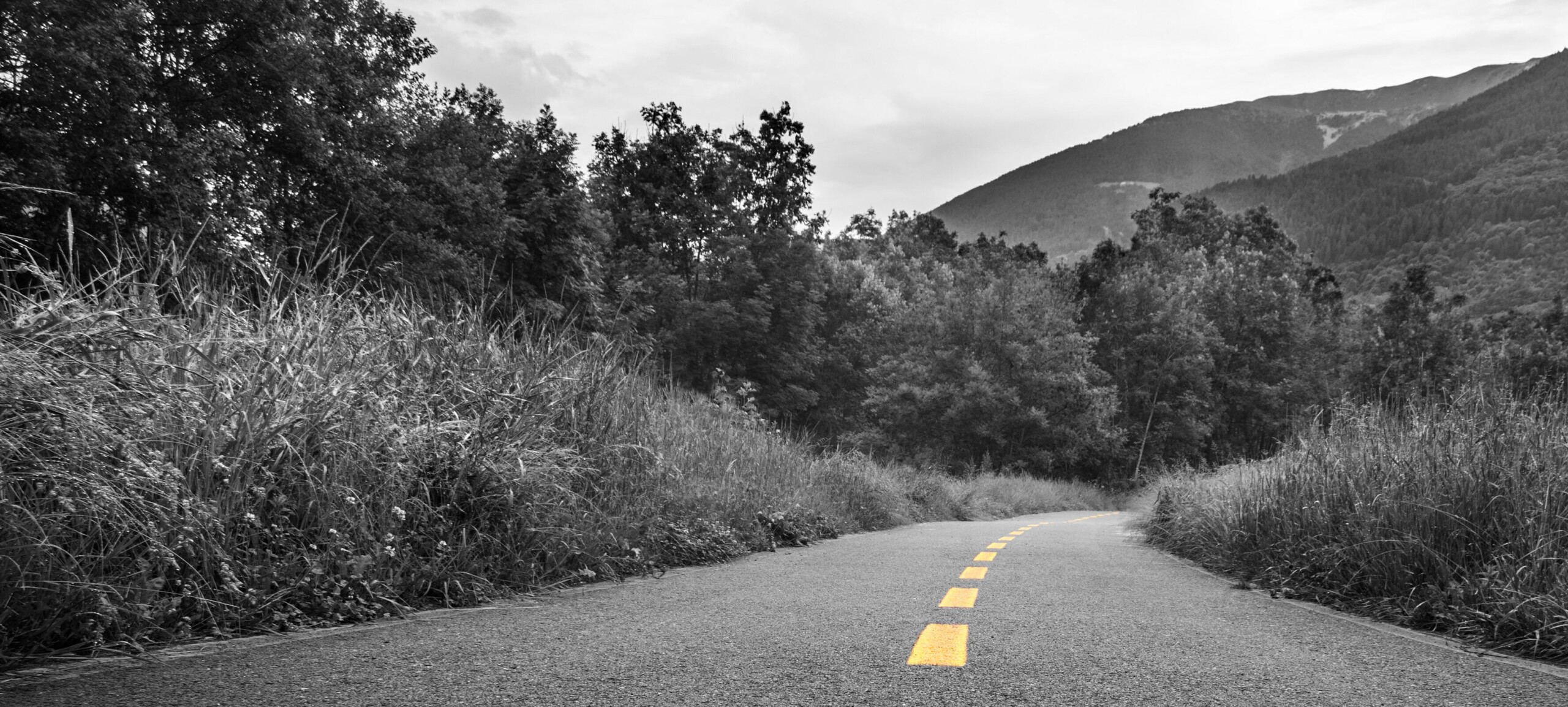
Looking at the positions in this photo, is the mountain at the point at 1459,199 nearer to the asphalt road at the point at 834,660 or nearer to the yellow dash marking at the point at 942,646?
the asphalt road at the point at 834,660

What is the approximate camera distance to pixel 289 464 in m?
4.66

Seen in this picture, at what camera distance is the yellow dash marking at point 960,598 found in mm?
5320

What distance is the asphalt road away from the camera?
126 inches

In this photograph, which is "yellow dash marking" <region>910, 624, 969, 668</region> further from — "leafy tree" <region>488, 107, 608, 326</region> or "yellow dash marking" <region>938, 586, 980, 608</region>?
"leafy tree" <region>488, 107, 608, 326</region>

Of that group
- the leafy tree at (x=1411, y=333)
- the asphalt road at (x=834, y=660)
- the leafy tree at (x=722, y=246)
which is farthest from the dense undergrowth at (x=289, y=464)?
the leafy tree at (x=1411, y=333)

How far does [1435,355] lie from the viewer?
48.4 m

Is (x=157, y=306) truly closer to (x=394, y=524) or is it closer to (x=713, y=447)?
(x=394, y=524)

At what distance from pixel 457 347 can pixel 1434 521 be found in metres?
6.22

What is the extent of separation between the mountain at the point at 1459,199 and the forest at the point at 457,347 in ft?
55.0

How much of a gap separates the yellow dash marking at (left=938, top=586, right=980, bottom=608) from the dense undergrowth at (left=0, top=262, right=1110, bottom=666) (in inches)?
90.2

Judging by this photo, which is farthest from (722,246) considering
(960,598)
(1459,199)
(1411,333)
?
(1459,199)

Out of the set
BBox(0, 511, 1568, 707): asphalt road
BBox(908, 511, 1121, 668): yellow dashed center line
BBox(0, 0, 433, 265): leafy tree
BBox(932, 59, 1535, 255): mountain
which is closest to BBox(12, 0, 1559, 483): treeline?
BBox(0, 0, 433, 265): leafy tree

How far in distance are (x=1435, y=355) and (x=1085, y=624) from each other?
178 feet

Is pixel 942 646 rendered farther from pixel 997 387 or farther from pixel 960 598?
pixel 997 387
